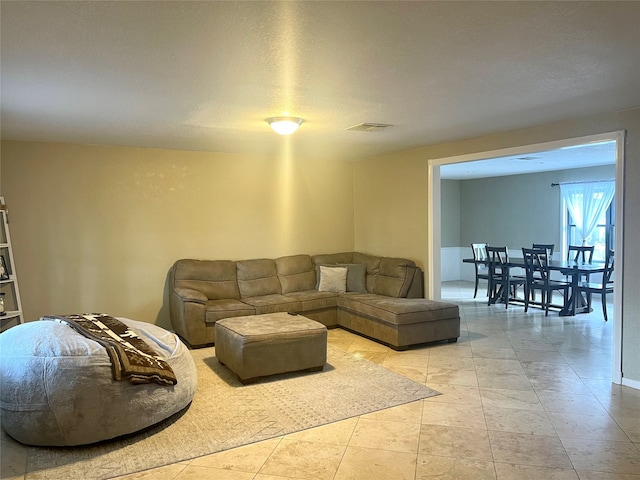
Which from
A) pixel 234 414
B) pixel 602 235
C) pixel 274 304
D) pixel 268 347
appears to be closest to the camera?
pixel 234 414

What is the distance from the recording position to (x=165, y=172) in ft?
19.5

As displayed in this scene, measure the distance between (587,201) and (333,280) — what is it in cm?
512

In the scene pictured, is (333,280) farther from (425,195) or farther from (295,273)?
(425,195)

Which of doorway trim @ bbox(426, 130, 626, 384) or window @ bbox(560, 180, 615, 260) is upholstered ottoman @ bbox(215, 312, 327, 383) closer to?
doorway trim @ bbox(426, 130, 626, 384)

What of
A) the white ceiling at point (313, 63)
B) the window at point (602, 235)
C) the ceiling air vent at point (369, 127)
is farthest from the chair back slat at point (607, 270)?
the ceiling air vent at point (369, 127)

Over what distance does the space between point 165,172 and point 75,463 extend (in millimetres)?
3868

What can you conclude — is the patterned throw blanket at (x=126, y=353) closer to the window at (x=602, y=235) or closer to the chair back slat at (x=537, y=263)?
the chair back slat at (x=537, y=263)

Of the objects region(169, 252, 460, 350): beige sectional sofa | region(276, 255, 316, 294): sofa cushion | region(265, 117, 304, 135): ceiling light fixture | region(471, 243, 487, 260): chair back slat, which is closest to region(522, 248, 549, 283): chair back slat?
region(471, 243, 487, 260): chair back slat

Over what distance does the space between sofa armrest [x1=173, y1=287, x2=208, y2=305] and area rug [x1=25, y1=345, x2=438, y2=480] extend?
742 millimetres

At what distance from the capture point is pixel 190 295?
5262 mm

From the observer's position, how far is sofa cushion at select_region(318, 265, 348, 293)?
6.32 m

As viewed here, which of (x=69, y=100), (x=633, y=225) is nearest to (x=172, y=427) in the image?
(x=69, y=100)

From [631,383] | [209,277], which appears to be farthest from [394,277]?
[631,383]

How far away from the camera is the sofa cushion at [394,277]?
591cm
